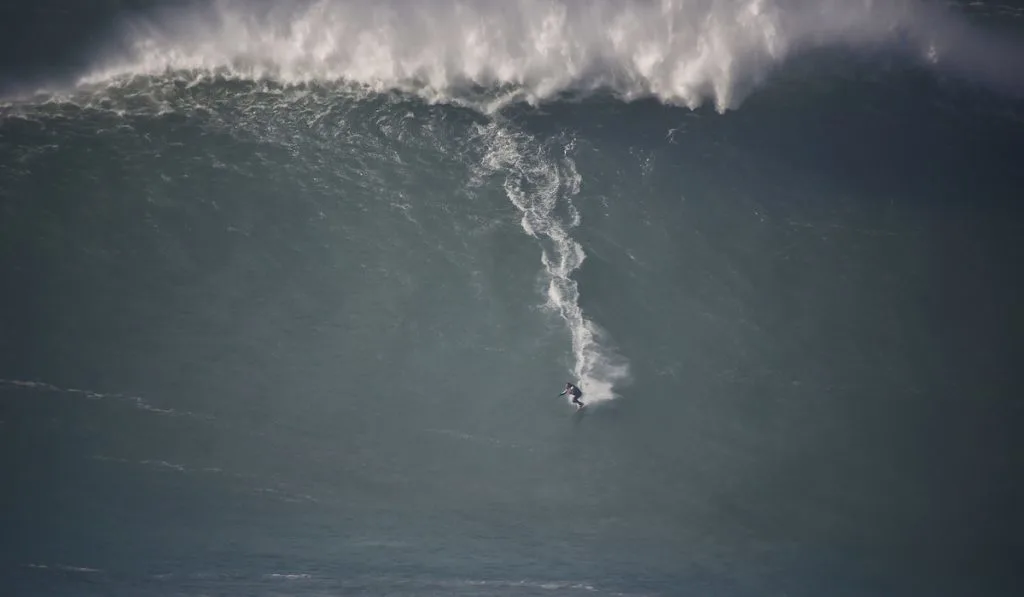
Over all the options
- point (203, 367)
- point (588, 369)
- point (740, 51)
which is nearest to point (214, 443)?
point (203, 367)

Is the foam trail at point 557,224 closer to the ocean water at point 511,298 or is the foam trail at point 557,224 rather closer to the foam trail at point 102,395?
the ocean water at point 511,298

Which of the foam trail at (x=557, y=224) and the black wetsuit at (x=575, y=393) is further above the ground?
the foam trail at (x=557, y=224)

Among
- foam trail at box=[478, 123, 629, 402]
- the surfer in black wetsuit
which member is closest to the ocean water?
foam trail at box=[478, 123, 629, 402]

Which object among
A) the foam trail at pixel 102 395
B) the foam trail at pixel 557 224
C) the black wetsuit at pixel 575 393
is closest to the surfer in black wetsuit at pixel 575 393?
the black wetsuit at pixel 575 393

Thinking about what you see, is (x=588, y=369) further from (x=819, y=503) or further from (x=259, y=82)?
(x=259, y=82)

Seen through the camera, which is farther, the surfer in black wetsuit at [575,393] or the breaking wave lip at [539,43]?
the breaking wave lip at [539,43]

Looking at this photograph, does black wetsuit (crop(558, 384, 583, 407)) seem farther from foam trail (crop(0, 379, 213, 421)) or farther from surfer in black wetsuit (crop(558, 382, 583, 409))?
foam trail (crop(0, 379, 213, 421))
